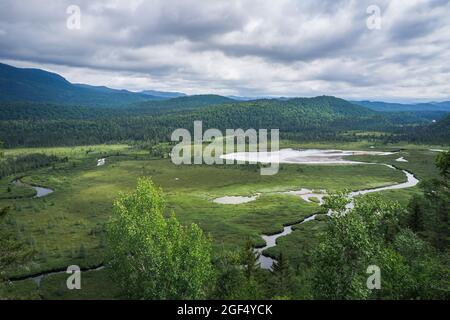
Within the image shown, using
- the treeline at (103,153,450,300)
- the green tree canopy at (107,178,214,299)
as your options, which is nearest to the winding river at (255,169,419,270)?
the treeline at (103,153,450,300)

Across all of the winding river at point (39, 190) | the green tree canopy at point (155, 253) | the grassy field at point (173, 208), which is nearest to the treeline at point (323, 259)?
the green tree canopy at point (155, 253)

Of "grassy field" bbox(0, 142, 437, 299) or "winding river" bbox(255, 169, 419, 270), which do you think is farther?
"grassy field" bbox(0, 142, 437, 299)

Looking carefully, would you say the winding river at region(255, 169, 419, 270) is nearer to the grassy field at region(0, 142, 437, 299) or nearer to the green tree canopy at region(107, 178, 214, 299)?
the grassy field at region(0, 142, 437, 299)

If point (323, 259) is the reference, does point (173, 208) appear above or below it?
below

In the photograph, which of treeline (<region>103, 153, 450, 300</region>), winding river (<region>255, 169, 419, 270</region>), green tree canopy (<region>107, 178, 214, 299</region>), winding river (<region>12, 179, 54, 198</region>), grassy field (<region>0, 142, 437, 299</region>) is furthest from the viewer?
winding river (<region>12, 179, 54, 198</region>)

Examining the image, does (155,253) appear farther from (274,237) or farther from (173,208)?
(173,208)

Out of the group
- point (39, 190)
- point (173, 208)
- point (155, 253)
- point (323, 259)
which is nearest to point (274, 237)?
point (173, 208)

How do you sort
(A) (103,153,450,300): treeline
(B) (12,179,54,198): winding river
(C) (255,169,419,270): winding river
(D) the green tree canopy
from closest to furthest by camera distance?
(A) (103,153,450,300): treeline
(D) the green tree canopy
(C) (255,169,419,270): winding river
(B) (12,179,54,198): winding river

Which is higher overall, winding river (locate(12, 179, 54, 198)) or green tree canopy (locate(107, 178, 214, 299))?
green tree canopy (locate(107, 178, 214, 299))

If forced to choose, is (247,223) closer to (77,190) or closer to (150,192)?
(150,192)
